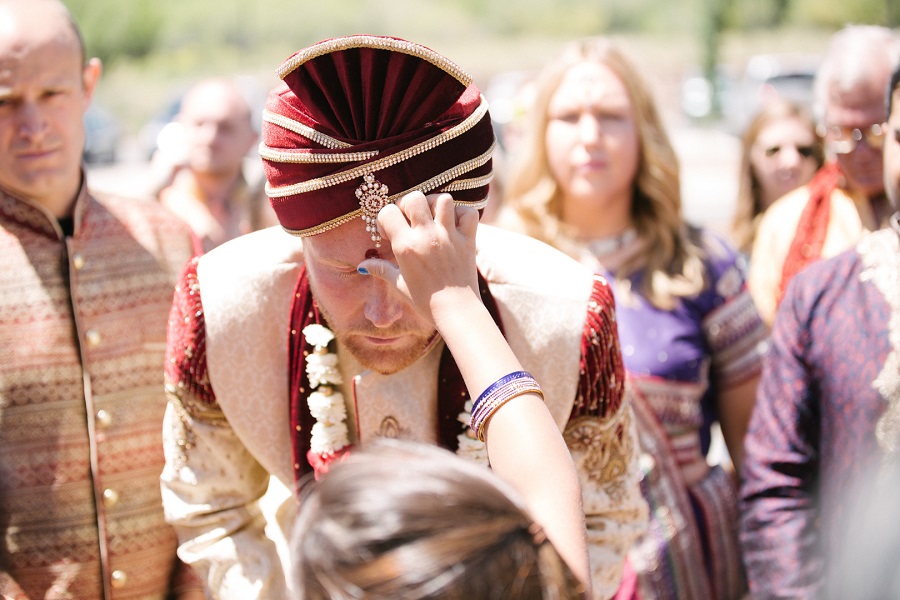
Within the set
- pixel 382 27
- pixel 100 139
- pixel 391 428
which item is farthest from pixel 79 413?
pixel 382 27

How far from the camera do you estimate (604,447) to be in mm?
2291

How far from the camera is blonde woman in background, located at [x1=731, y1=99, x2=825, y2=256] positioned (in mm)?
6000

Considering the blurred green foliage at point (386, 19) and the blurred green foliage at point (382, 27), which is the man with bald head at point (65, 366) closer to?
the blurred green foliage at point (382, 27)

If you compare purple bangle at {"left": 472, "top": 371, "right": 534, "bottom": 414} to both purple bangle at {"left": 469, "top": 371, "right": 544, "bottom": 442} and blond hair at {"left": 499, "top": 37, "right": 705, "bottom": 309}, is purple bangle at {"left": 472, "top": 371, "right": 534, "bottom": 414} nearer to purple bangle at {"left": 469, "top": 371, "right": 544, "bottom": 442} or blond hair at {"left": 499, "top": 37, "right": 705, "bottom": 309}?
purple bangle at {"left": 469, "top": 371, "right": 544, "bottom": 442}

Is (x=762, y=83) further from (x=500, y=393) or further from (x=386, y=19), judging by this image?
(x=386, y=19)

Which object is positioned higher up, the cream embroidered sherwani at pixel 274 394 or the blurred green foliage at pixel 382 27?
the blurred green foliage at pixel 382 27

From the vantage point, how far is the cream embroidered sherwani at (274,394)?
2.24 metres

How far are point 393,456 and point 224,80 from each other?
490 cm

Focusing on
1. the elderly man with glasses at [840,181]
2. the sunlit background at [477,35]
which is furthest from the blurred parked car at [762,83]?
the elderly man with glasses at [840,181]

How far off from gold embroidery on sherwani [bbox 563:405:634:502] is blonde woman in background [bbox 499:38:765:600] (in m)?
0.75

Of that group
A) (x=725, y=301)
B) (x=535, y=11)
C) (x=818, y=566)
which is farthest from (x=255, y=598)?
(x=535, y=11)

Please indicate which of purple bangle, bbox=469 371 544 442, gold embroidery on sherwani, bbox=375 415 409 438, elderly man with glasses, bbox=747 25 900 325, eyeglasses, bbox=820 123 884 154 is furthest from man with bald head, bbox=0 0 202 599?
eyeglasses, bbox=820 123 884 154

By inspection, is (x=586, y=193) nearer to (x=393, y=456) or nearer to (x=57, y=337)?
(x=57, y=337)

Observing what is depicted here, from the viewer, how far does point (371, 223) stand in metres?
1.95
